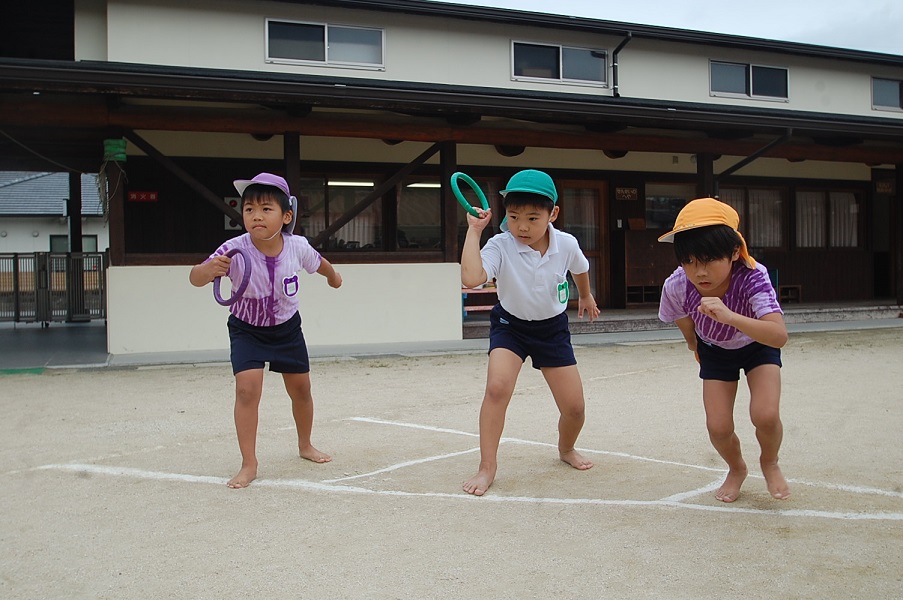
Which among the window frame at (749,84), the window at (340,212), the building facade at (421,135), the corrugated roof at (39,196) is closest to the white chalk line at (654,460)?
the building facade at (421,135)

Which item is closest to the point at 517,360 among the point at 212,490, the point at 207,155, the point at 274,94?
the point at 212,490

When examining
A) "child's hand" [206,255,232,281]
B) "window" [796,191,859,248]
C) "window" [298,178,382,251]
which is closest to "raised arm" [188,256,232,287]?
"child's hand" [206,255,232,281]

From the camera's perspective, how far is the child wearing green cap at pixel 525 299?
4.32m

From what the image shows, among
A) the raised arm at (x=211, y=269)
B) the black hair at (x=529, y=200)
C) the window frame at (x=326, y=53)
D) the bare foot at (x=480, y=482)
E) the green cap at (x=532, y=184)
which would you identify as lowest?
the bare foot at (x=480, y=482)

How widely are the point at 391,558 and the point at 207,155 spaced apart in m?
11.2

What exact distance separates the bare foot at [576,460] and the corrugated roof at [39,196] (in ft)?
106

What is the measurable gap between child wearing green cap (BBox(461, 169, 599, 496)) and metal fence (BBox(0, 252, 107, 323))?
1283 cm

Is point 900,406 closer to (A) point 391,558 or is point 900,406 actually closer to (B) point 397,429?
(B) point 397,429

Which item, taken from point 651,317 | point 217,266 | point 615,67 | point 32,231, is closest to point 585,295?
point 217,266

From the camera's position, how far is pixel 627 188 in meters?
16.5

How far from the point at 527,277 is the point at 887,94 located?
1763 centimetres

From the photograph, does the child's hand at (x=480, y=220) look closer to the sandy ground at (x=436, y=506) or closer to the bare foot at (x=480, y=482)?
the bare foot at (x=480, y=482)

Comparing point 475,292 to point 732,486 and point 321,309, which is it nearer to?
point 321,309

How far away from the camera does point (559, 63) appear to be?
15.5 metres
